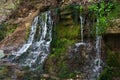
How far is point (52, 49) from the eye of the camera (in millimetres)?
11727

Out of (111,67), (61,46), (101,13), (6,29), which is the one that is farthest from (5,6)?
(111,67)

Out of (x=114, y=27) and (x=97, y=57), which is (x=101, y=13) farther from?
(x=97, y=57)

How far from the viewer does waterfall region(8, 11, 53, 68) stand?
11.9 m

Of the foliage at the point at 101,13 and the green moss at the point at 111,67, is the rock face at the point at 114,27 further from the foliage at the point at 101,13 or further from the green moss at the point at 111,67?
the green moss at the point at 111,67

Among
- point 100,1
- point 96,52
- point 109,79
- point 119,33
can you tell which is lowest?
point 109,79

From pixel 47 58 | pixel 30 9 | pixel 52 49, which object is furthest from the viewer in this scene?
pixel 30 9

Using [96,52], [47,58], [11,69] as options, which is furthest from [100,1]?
[11,69]

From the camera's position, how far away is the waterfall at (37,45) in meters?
11.9

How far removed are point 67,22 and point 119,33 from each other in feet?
8.71

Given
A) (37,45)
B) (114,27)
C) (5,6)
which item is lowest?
(37,45)

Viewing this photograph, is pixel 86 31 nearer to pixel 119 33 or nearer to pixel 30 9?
pixel 119 33

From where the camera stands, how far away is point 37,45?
42.9ft

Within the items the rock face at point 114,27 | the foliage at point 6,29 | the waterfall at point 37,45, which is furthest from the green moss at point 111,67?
the foliage at point 6,29

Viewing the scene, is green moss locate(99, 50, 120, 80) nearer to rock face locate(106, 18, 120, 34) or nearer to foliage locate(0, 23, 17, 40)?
rock face locate(106, 18, 120, 34)
